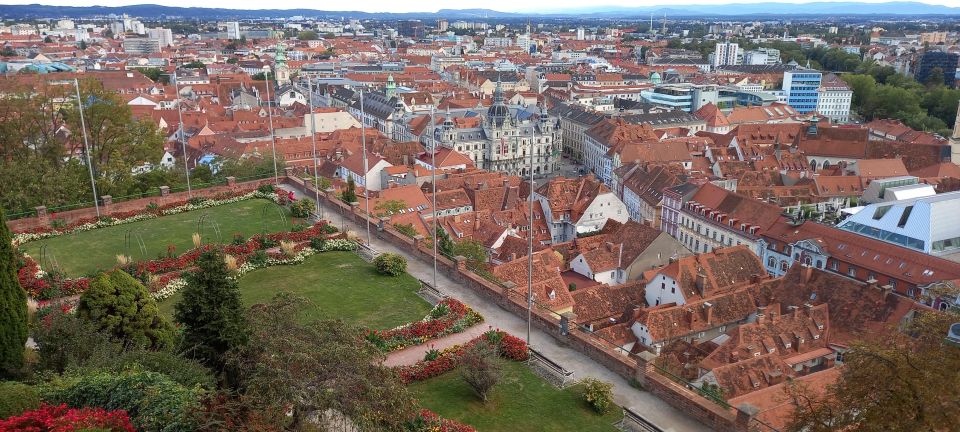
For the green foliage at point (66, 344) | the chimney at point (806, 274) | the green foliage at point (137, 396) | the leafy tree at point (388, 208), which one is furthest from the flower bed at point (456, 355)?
the leafy tree at point (388, 208)

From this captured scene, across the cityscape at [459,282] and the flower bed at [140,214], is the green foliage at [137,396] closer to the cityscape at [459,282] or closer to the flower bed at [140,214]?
the cityscape at [459,282]

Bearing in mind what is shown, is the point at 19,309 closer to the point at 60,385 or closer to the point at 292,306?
the point at 60,385

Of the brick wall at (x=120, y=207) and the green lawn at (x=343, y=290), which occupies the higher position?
the brick wall at (x=120, y=207)

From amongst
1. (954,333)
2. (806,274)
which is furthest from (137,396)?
(806,274)

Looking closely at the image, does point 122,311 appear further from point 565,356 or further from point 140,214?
point 140,214

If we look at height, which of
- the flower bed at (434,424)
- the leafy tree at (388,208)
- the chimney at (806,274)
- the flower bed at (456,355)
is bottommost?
the chimney at (806,274)

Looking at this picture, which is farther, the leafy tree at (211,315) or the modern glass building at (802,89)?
the modern glass building at (802,89)

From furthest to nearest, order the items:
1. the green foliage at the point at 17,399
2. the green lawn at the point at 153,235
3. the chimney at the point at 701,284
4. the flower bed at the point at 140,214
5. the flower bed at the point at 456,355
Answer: the chimney at the point at 701,284 → the flower bed at the point at 140,214 → the green lawn at the point at 153,235 → the flower bed at the point at 456,355 → the green foliage at the point at 17,399

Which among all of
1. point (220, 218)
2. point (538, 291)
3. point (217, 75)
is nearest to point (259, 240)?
point (220, 218)
